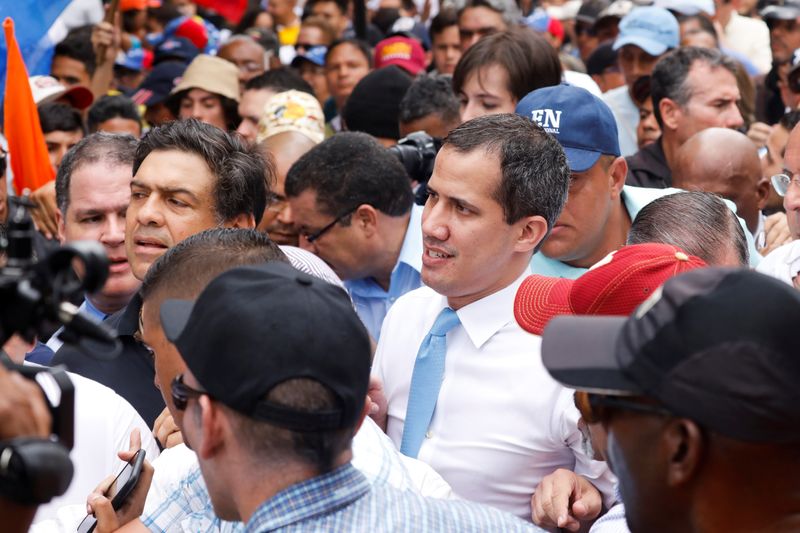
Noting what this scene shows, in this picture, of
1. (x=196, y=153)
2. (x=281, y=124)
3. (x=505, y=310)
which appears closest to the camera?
(x=505, y=310)

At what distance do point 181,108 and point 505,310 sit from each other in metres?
5.07

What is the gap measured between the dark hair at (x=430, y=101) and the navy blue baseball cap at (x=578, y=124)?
7.03ft

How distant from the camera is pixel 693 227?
3555 millimetres

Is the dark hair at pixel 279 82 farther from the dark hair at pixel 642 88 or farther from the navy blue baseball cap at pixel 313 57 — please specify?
the dark hair at pixel 642 88

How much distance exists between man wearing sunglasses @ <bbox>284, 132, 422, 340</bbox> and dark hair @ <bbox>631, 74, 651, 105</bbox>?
2.76 meters

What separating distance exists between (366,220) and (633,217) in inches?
47.7

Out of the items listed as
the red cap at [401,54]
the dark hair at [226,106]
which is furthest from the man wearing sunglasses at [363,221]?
the red cap at [401,54]

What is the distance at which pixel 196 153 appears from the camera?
421 centimetres

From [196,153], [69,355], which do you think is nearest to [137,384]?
[69,355]

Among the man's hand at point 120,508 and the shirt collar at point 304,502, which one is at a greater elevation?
the shirt collar at point 304,502

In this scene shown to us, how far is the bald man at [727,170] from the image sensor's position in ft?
16.2

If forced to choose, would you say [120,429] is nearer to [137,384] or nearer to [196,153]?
[137,384]

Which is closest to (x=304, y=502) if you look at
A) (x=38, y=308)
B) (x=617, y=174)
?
(x=38, y=308)

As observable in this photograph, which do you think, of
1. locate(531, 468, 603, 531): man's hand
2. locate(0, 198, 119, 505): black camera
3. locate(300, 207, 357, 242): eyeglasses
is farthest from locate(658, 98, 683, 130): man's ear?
locate(0, 198, 119, 505): black camera
